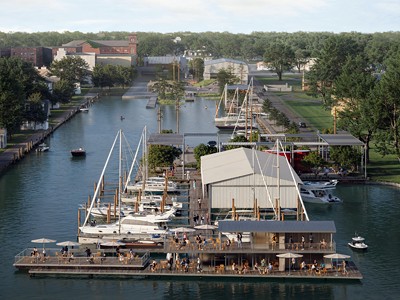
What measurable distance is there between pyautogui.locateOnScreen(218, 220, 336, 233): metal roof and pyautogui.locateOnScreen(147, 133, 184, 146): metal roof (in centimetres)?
2541

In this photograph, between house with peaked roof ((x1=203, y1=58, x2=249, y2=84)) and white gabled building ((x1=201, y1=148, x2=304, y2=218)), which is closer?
white gabled building ((x1=201, y1=148, x2=304, y2=218))

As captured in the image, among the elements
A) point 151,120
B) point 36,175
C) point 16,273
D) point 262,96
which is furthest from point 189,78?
point 16,273

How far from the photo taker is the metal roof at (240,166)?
5425cm

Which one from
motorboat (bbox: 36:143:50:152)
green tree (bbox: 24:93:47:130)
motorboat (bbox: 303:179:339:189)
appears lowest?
motorboat (bbox: 303:179:339:189)

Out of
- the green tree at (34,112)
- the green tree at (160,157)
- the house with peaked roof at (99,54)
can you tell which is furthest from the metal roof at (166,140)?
the house with peaked roof at (99,54)

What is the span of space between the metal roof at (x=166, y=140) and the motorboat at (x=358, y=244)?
23639 millimetres

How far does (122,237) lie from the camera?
48438mm

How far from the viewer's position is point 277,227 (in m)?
43.6

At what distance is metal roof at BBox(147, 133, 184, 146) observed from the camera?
227 ft

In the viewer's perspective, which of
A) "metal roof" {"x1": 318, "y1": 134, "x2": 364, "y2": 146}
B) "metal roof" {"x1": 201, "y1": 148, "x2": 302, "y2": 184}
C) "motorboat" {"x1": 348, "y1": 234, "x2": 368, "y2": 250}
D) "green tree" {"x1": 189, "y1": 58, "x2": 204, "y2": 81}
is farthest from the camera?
"green tree" {"x1": 189, "y1": 58, "x2": 204, "y2": 81}

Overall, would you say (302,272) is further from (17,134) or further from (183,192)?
(17,134)

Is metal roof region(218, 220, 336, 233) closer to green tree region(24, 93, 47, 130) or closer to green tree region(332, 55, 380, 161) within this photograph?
green tree region(332, 55, 380, 161)

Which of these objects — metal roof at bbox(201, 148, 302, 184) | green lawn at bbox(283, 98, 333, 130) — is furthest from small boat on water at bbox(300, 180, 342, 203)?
green lawn at bbox(283, 98, 333, 130)

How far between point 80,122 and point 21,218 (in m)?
55.3
